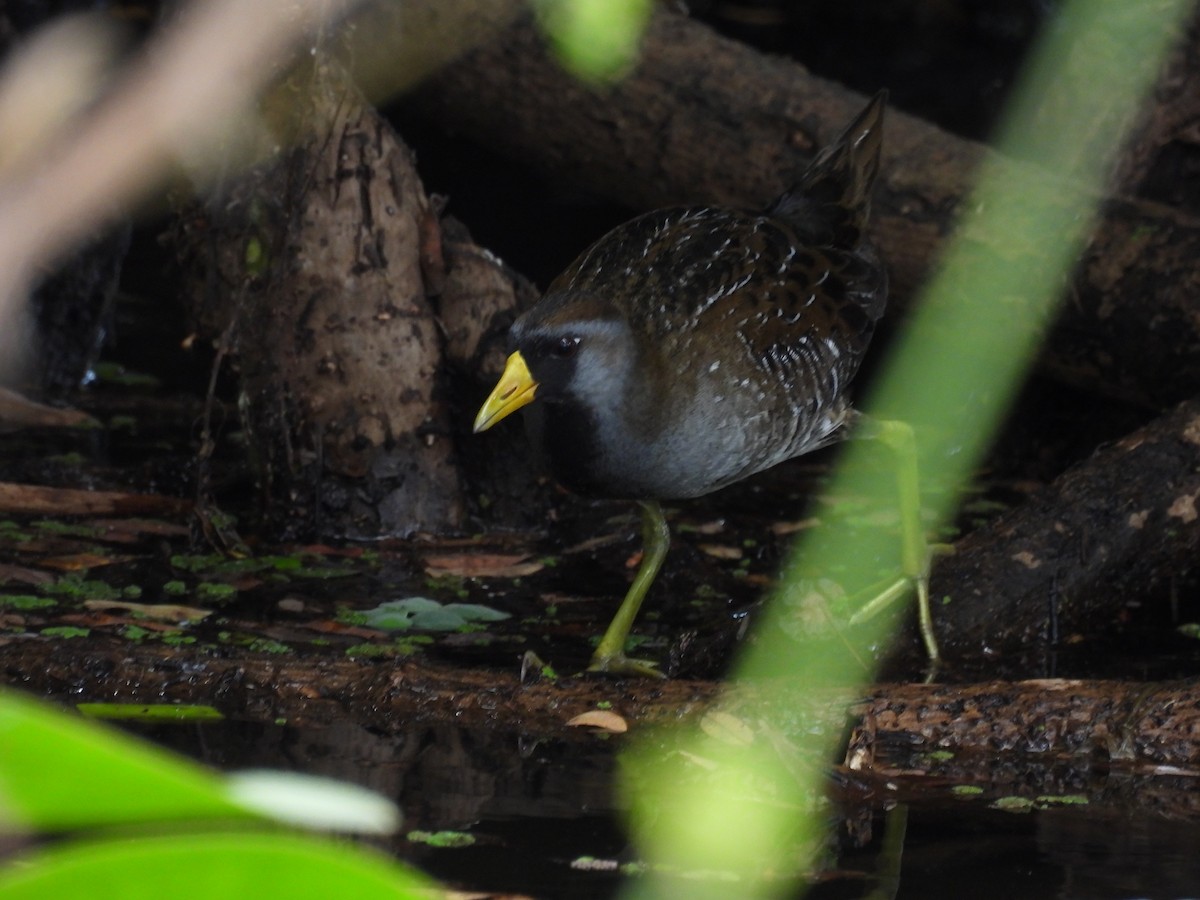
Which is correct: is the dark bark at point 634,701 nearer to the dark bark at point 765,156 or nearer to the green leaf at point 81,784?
the dark bark at point 765,156

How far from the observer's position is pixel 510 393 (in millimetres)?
3703

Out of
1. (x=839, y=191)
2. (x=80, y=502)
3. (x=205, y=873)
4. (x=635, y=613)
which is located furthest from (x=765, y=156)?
(x=205, y=873)

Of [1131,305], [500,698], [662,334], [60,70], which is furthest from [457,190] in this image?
[60,70]

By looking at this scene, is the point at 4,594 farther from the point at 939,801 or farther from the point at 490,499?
the point at 939,801

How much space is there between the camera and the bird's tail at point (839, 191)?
4754 mm

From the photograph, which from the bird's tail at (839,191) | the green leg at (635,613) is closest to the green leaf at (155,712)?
the green leg at (635,613)

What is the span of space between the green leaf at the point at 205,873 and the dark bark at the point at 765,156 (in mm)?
5058

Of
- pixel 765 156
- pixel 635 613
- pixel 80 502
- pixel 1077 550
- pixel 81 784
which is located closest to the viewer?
pixel 81 784

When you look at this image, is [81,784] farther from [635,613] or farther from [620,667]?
[635,613]

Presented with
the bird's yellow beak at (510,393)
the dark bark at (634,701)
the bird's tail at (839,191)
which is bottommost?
the dark bark at (634,701)

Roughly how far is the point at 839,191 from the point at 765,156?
55.2 inches

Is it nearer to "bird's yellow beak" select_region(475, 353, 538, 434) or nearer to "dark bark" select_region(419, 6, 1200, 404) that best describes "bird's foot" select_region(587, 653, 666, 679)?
"bird's yellow beak" select_region(475, 353, 538, 434)

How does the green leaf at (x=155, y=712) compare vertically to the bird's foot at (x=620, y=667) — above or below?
below

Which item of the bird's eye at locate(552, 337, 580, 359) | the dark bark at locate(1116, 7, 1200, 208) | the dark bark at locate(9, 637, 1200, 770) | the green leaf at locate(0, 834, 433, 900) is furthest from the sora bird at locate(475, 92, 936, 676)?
the green leaf at locate(0, 834, 433, 900)
